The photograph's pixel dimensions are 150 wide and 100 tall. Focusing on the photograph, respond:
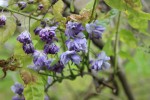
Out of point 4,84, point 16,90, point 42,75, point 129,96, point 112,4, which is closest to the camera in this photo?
point 112,4

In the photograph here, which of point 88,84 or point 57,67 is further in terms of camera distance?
point 88,84

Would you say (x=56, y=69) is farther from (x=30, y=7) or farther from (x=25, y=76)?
(x=30, y=7)

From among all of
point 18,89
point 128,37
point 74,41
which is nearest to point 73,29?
point 74,41

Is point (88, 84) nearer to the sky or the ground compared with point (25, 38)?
nearer to the ground

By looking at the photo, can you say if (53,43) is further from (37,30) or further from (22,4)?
(22,4)

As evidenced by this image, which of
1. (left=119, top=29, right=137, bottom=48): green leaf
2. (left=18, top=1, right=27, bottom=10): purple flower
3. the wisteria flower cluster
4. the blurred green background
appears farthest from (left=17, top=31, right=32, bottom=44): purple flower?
the blurred green background

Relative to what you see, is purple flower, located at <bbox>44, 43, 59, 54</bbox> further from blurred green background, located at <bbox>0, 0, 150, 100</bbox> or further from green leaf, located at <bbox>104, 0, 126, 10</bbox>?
blurred green background, located at <bbox>0, 0, 150, 100</bbox>

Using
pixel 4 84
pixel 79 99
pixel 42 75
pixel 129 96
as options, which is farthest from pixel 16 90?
pixel 79 99
